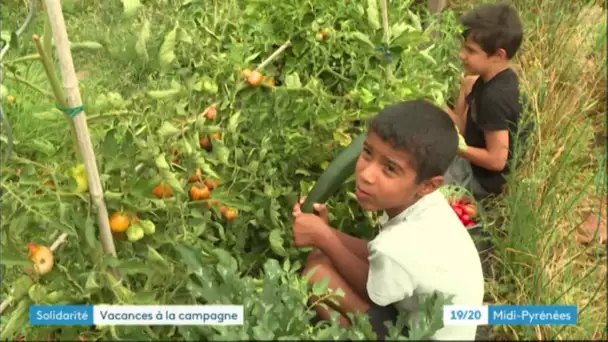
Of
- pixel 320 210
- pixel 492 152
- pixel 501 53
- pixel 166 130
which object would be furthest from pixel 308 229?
pixel 501 53

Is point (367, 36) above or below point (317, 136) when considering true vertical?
above

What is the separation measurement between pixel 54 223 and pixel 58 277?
0.48 ft

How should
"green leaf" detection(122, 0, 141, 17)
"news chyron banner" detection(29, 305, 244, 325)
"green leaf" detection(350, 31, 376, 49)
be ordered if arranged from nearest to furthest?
1. "news chyron banner" detection(29, 305, 244, 325)
2. "green leaf" detection(122, 0, 141, 17)
3. "green leaf" detection(350, 31, 376, 49)

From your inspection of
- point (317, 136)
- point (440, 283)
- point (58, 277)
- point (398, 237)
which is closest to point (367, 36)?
point (317, 136)

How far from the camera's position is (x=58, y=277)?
1223 millimetres

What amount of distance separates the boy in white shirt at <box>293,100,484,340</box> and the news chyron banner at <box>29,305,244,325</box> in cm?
26

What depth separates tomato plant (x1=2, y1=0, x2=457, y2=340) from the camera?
1.17 m

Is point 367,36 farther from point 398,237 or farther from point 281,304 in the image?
point 281,304

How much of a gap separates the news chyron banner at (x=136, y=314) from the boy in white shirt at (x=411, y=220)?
259mm

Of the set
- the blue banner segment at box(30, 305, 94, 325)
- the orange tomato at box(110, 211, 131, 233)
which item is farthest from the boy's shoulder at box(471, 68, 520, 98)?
the blue banner segment at box(30, 305, 94, 325)

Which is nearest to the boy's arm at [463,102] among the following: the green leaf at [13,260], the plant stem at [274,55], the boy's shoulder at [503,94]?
the boy's shoulder at [503,94]

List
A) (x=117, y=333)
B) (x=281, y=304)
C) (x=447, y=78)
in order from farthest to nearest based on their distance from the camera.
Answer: (x=447, y=78) < (x=117, y=333) < (x=281, y=304)

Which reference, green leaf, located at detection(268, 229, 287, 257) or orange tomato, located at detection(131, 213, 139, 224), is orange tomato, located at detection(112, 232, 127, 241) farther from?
green leaf, located at detection(268, 229, 287, 257)

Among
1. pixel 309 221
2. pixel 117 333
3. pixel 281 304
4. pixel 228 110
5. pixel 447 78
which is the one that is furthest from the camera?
pixel 447 78
